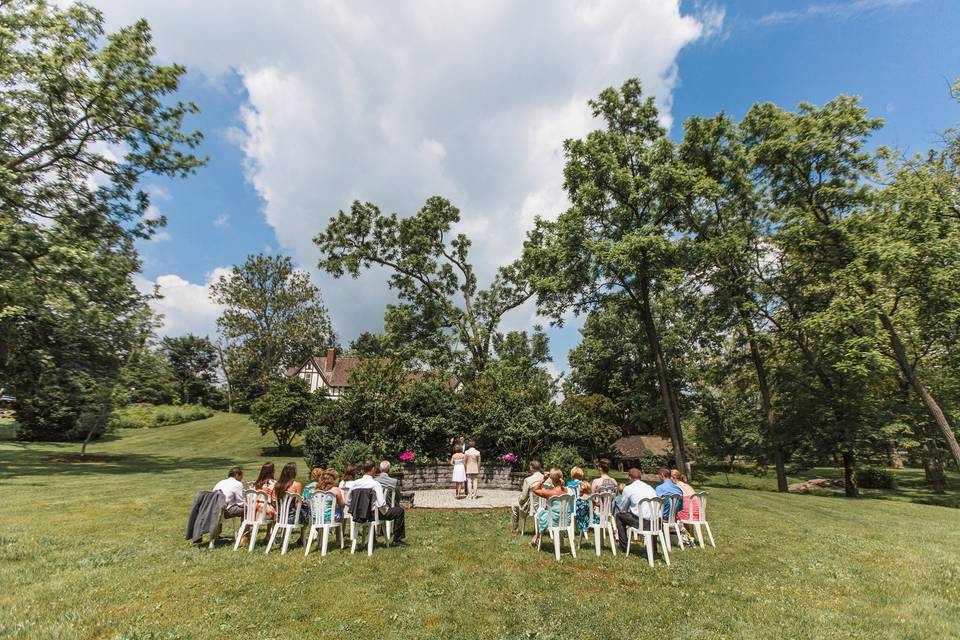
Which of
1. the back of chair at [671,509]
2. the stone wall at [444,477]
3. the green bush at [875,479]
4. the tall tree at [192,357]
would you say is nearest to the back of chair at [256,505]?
the back of chair at [671,509]

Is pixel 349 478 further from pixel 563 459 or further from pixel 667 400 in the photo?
pixel 667 400

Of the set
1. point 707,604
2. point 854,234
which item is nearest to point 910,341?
point 854,234

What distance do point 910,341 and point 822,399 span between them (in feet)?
15.6

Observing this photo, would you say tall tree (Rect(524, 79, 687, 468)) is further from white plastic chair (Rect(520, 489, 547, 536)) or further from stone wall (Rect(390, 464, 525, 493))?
white plastic chair (Rect(520, 489, 547, 536))

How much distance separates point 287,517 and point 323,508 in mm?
618

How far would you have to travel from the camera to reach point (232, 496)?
7766 mm

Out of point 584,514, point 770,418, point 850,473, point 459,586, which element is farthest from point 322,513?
point 850,473

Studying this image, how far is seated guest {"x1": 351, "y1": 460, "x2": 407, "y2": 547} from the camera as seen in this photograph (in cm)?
742

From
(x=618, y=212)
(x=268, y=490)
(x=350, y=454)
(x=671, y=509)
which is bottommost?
(x=671, y=509)

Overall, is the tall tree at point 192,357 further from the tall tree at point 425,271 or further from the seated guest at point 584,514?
the seated guest at point 584,514

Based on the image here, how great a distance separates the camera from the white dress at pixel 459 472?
527 inches

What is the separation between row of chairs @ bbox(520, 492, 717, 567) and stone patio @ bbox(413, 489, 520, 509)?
3401mm

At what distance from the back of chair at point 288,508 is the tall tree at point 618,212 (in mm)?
14684

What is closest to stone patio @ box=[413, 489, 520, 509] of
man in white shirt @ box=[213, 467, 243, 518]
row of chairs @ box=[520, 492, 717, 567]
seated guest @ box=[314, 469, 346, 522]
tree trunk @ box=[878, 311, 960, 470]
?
row of chairs @ box=[520, 492, 717, 567]
